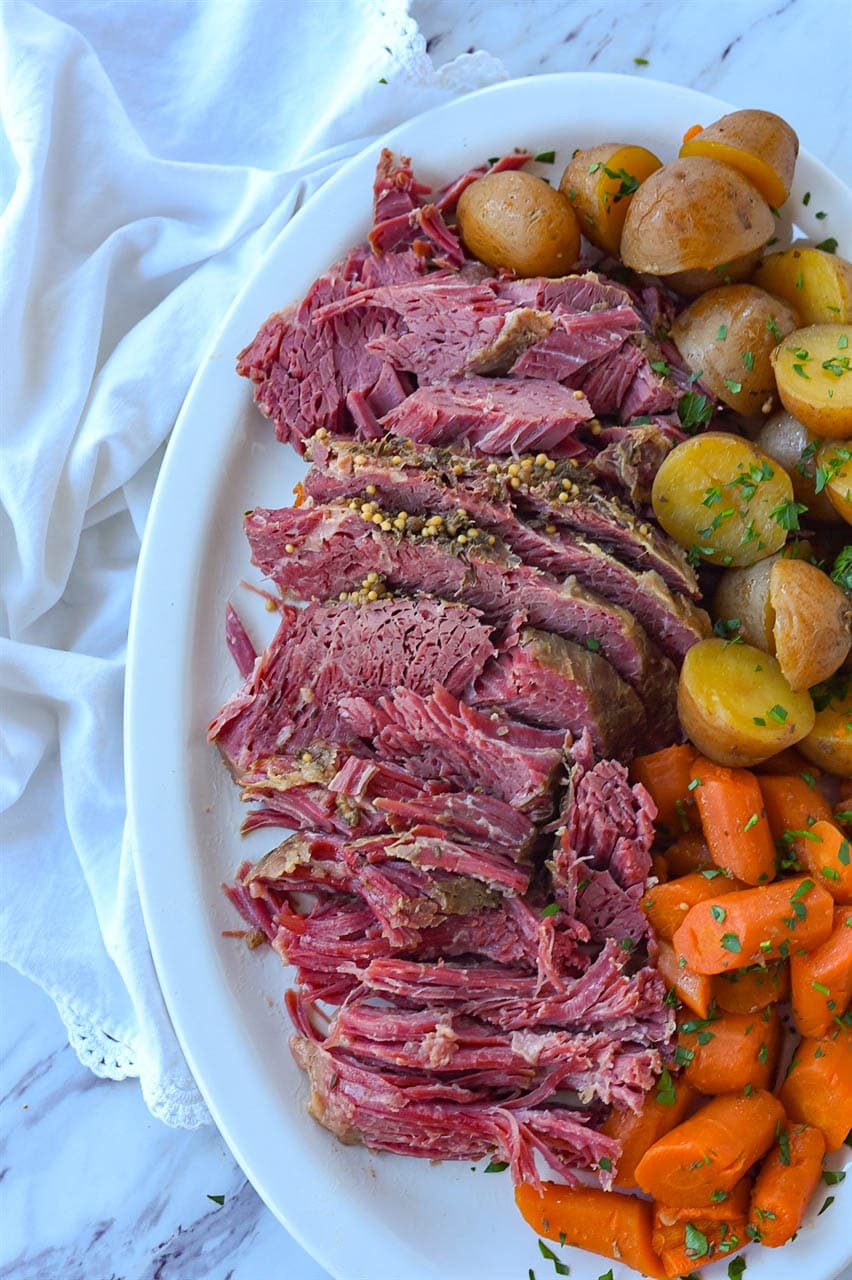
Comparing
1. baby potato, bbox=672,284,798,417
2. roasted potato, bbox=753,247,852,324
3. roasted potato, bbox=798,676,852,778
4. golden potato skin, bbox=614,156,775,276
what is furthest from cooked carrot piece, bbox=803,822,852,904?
golden potato skin, bbox=614,156,775,276

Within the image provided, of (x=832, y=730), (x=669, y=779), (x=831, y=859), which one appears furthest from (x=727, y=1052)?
(x=832, y=730)

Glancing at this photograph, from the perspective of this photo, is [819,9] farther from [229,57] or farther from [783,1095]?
[783,1095]

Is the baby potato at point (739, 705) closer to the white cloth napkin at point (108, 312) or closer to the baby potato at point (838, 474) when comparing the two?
the baby potato at point (838, 474)

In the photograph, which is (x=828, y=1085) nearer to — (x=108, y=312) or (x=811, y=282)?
(x=811, y=282)

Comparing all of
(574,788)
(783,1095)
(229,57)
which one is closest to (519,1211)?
(783,1095)

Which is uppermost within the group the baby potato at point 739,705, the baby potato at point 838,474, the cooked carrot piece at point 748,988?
the baby potato at point 838,474

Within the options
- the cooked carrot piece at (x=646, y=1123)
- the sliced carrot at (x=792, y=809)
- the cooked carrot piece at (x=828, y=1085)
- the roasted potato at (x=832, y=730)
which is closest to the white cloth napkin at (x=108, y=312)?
the cooked carrot piece at (x=646, y=1123)

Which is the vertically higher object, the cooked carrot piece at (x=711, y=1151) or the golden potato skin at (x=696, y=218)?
the golden potato skin at (x=696, y=218)
